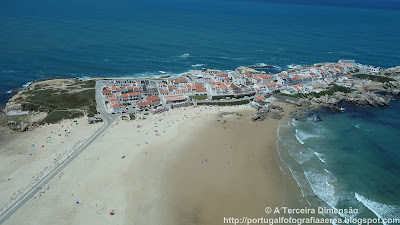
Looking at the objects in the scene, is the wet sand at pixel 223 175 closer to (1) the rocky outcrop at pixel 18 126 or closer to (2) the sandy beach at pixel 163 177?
(2) the sandy beach at pixel 163 177

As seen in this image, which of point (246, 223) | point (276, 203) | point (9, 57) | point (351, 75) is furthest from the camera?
point (9, 57)

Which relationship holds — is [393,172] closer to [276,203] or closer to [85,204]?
[276,203]

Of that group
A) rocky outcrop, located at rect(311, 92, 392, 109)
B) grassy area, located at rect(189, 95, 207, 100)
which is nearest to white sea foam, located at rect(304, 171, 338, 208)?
rocky outcrop, located at rect(311, 92, 392, 109)

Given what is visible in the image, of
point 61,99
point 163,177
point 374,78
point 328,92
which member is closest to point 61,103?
point 61,99

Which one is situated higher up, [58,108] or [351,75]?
[58,108]

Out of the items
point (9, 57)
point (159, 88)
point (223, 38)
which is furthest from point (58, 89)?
point (223, 38)

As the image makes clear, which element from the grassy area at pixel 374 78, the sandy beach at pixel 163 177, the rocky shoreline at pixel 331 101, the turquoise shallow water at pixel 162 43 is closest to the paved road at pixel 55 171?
the sandy beach at pixel 163 177
